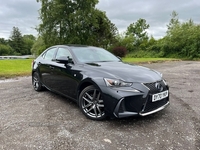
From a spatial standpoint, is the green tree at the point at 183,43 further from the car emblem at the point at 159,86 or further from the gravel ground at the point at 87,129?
the car emblem at the point at 159,86

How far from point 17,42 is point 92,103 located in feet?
306

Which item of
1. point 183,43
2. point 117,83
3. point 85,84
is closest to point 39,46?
point 183,43

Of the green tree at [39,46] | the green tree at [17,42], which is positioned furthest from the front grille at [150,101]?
the green tree at [17,42]

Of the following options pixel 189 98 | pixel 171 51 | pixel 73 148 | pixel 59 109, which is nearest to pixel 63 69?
pixel 59 109

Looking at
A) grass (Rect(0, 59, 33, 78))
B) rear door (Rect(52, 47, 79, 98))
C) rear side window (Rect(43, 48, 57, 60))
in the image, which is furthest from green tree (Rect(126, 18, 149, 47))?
rear door (Rect(52, 47, 79, 98))

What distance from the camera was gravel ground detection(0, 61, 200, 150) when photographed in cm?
253

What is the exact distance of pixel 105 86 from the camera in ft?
9.94

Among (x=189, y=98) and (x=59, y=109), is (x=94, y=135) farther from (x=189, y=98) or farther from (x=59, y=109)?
(x=189, y=98)

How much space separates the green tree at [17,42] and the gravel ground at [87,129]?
89.3m

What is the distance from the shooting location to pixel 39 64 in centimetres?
523

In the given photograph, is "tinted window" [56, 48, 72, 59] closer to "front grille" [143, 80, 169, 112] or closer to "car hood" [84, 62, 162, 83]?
"car hood" [84, 62, 162, 83]

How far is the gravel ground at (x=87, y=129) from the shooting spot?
8.29ft

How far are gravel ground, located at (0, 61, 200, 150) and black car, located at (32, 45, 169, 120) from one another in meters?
0.28

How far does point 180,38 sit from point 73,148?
2909cm
